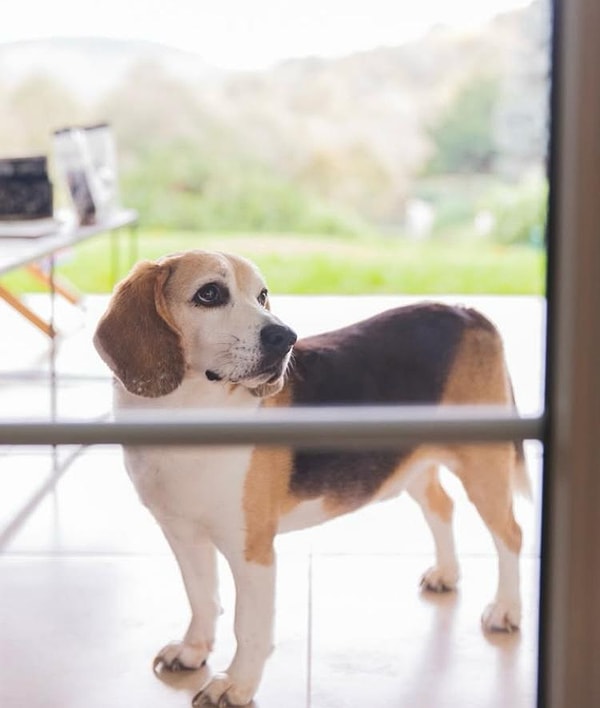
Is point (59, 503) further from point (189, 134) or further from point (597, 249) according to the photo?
point (189, 134)

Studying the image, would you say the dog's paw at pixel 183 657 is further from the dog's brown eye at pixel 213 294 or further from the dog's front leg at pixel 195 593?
the dog's brown eye at pixel 213 294

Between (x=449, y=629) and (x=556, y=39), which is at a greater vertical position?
(x=556, y=39)

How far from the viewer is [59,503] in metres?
2.43

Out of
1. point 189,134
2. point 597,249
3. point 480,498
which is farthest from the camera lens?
point 189,134

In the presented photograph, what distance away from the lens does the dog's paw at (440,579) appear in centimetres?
197

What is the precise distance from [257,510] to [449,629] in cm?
48

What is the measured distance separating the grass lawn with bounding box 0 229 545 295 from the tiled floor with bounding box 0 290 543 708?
5.30ft

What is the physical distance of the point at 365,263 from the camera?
5020 mm

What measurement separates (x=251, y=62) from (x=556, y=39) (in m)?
4.83

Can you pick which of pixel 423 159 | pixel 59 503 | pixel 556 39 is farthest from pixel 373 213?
pixel 556 39

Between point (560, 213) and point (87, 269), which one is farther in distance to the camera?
point (87, 269)

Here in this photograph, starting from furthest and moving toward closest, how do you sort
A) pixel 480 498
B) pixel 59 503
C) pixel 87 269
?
pixel 87 269
pixel 59 503
pixel 480 498

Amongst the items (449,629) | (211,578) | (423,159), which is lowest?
(449,629)

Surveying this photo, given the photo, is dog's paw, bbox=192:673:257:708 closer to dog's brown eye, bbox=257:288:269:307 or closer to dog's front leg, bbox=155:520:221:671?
dog's front leg, bbox=155:520:221:671
